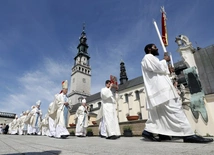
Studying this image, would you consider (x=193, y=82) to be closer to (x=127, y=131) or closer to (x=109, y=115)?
(x=127, y=131)

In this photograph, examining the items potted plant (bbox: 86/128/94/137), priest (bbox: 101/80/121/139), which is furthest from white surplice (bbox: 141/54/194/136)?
potted plant (bbox: 86/128/94/137)

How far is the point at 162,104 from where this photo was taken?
10.9 feet

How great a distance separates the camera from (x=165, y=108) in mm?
3287

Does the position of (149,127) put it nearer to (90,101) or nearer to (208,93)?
(208,93)

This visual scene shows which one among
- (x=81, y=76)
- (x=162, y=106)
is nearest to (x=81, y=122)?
(x=162, y=106)

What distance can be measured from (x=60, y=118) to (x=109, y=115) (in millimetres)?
2675

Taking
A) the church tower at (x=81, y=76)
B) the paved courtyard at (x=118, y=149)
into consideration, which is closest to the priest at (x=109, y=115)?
the paved courtyard at (x=118, y=149)

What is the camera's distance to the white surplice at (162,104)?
300 cm

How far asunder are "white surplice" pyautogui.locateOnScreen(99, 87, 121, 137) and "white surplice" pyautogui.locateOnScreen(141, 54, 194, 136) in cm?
212

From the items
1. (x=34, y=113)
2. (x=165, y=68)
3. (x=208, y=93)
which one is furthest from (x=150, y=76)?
(x=34, y=113)

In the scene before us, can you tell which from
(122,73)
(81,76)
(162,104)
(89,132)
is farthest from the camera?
(81,76)

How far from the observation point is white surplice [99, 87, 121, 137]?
17.3 feet

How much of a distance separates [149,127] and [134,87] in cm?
3366

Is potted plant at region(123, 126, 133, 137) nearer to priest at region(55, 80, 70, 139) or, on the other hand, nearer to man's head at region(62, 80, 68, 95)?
priest at region(55, 80, 70, 139)
